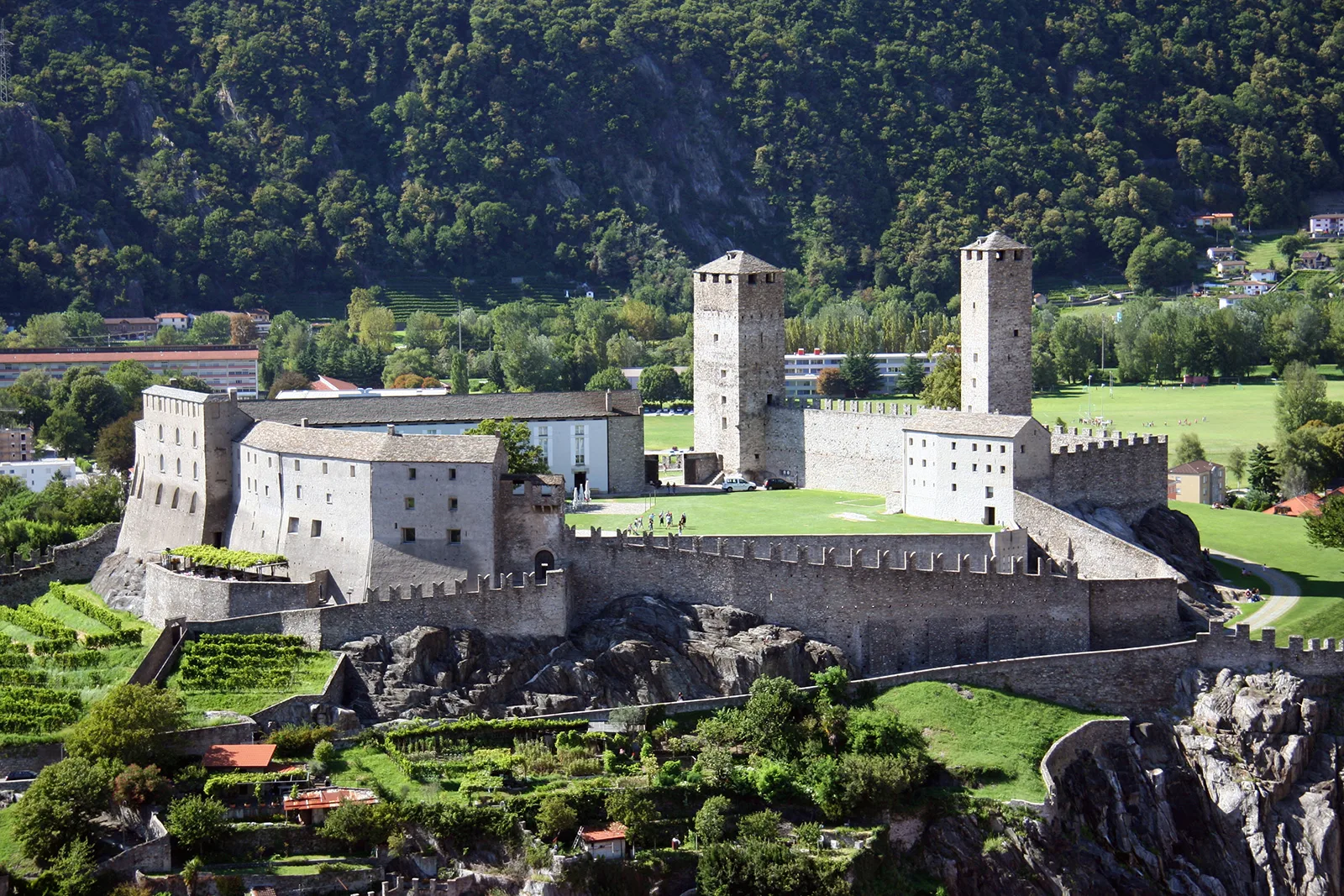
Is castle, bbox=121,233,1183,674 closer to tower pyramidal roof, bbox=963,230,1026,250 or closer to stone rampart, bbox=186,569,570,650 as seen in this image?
stone rampart, bbox=186,569,570,650

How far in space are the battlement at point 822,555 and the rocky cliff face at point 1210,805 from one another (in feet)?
19.1

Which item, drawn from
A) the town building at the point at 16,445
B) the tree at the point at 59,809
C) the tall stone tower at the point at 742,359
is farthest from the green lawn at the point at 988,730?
the town building at the point at 16,445

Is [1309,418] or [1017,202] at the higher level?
[1017,202]

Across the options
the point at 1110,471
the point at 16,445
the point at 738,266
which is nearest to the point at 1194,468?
the point at 1110,471

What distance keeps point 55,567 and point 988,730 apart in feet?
99.7

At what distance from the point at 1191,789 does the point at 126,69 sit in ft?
450

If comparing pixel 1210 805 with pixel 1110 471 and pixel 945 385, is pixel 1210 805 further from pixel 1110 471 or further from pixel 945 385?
pixel 945 385

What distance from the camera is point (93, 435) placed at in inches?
4304

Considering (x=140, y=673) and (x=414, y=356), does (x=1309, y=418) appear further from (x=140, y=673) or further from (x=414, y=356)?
(x=140, y=673)

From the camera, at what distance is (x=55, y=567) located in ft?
244

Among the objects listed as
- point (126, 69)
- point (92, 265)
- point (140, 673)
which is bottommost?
point (140, 673)

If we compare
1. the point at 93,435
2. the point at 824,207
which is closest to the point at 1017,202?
the point at 824,207

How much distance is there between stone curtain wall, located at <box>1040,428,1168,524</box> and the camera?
75.6 meters

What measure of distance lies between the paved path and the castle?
3.13m
